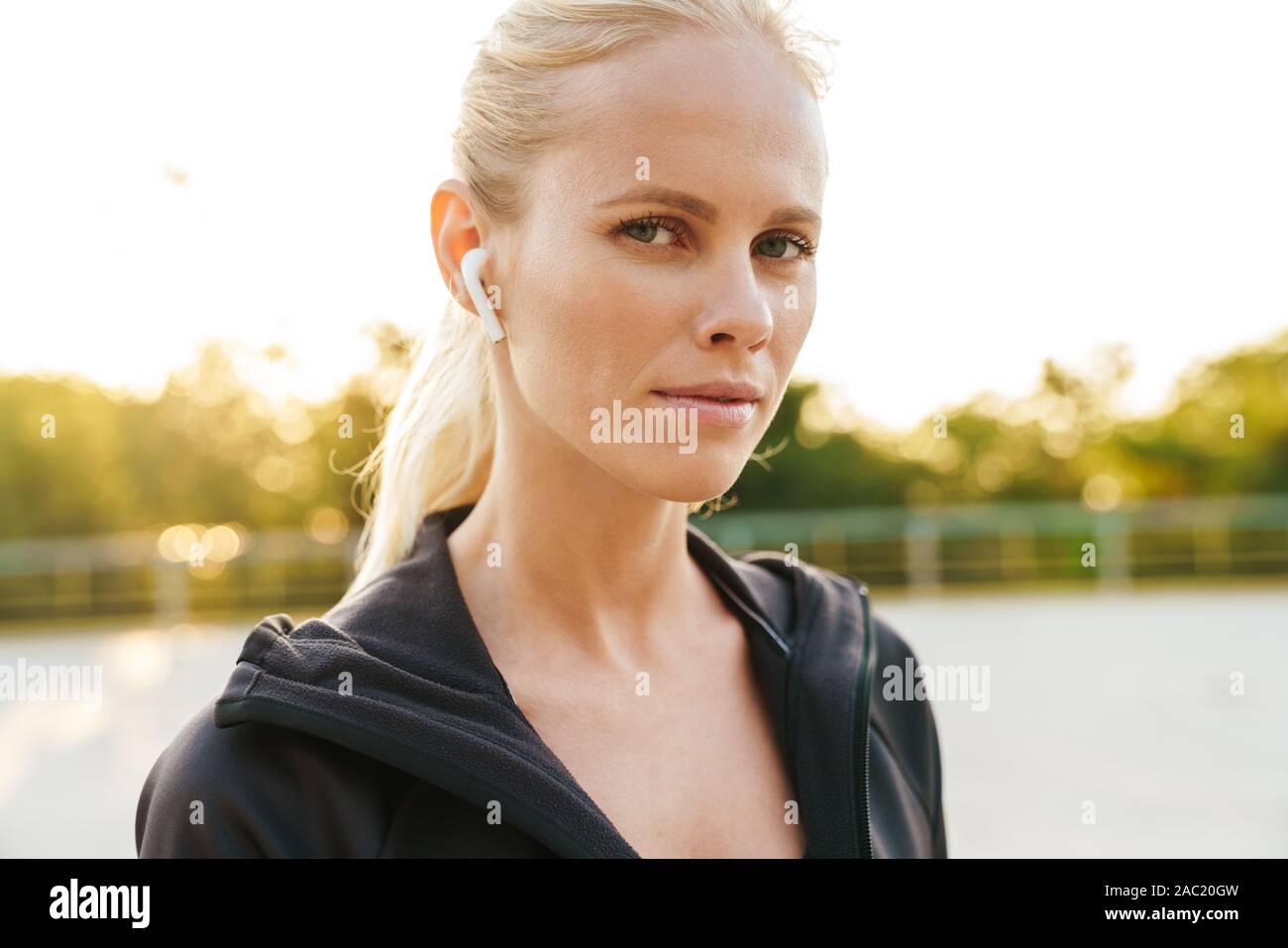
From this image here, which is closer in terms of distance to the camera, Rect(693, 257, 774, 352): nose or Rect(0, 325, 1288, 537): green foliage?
Rect(693, 257, 774, 352): nose

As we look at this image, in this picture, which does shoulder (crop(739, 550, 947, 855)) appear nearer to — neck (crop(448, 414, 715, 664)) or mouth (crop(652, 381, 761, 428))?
neck (crop(448, 414, 715, 664))

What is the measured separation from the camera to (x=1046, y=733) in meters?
7.42

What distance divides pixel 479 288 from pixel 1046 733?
Result: 265 inches

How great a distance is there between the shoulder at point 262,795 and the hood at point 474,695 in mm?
41

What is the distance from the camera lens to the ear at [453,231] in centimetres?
164

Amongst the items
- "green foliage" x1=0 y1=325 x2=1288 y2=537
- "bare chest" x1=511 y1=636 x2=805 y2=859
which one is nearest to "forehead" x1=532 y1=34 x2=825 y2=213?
"bare chest" x1=511 y1=636 x2=805 y2=859

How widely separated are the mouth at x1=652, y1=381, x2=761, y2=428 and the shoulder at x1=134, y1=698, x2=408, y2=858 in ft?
1.92

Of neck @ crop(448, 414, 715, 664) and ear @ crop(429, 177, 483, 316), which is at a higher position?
ear @ crop(429, 177, 483, 316)

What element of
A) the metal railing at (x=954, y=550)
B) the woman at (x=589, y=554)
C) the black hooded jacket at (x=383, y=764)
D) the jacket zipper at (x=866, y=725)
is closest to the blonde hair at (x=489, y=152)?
the woman at (x=589, y=554)

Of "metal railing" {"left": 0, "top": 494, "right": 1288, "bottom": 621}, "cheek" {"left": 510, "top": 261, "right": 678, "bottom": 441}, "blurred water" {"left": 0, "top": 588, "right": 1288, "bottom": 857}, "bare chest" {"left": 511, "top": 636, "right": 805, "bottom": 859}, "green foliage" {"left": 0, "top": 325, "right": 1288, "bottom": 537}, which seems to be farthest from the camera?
"green foliage" {"left": 0, "top": 325, "right": 1288, "bottom": 537}

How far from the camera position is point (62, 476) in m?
19.2

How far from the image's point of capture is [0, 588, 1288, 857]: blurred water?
5527 mm

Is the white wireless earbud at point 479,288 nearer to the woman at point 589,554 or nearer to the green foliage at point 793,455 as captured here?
the woman at point 589,554
